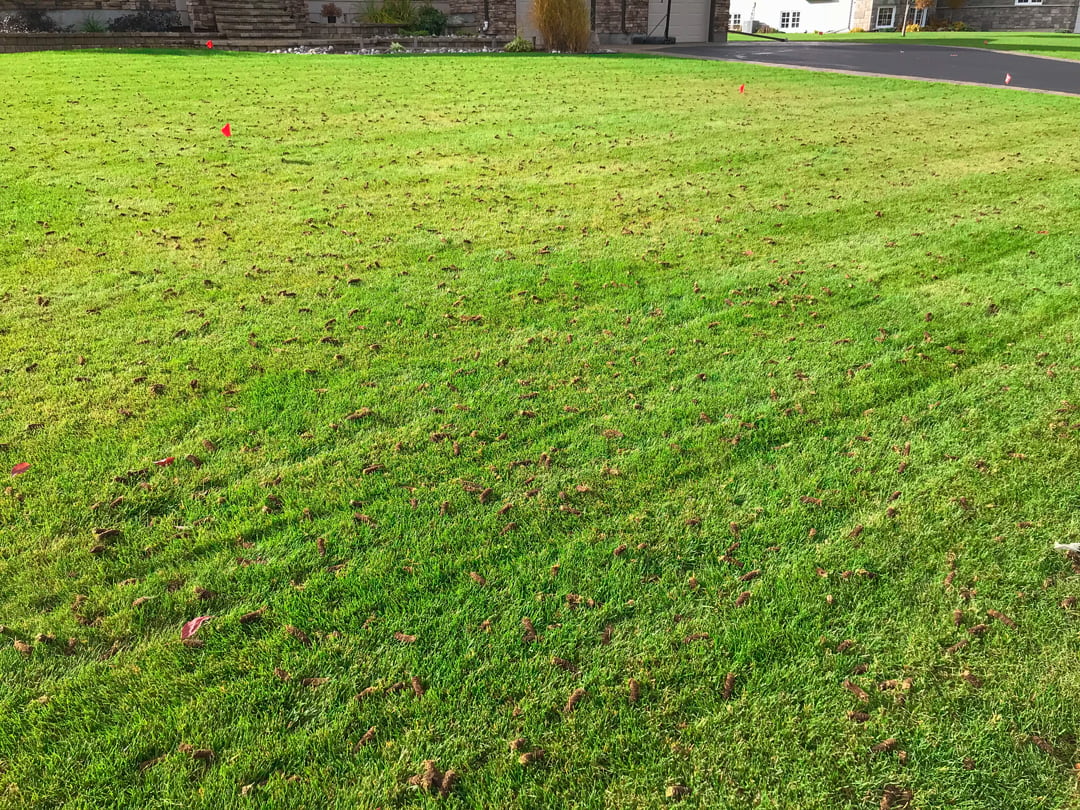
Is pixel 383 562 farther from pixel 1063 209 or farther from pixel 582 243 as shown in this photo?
pixel 1063 209

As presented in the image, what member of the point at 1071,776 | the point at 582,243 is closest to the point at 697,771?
the point at 1071,776

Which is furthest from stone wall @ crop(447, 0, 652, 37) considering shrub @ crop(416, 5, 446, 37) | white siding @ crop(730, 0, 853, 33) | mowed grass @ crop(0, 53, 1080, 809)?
mowed grass @ crop(0, 53, 1080, 809)

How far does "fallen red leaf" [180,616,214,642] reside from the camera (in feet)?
8.52

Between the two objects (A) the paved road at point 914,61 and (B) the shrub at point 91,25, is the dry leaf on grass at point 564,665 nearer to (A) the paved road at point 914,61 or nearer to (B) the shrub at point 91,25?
(A) the paved road at point 914,61

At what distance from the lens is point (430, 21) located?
25.2m

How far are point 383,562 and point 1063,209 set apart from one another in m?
7.87

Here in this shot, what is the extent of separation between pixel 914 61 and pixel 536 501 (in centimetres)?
2426

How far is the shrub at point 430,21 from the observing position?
2502 cm

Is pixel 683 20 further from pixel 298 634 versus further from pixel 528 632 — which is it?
pixel 298 634

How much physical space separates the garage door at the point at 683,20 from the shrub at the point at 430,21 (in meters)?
9.44

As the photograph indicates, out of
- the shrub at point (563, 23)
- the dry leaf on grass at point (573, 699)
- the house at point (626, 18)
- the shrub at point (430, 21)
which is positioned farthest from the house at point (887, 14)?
the dry leaf on grass at point (573, 699)

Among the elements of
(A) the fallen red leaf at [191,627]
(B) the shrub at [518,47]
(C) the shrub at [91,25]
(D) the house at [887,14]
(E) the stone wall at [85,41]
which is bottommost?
(A) the fallen red leaf at [191,627]

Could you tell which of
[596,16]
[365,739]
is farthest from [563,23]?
[365,739]

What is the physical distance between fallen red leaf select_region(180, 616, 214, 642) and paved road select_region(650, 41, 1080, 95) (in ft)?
62.3
